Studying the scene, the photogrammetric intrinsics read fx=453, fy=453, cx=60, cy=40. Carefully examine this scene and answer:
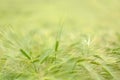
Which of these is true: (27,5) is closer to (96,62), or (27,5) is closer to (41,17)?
(41,17)

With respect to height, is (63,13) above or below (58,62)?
above

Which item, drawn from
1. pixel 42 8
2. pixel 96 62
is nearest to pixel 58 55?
pixel 96 62

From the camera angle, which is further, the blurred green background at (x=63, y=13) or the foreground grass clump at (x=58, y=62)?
the blurred green background at (x=63, y=13)

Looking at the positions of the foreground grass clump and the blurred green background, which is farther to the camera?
the blurred green background

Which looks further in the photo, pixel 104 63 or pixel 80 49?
pixel 80 49

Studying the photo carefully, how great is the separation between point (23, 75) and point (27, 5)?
19.7ft

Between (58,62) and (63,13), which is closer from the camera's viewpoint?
(58,62)

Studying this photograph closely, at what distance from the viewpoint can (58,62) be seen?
1946 millimetres

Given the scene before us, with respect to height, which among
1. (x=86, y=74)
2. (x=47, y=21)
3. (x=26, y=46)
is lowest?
(x=86, y=74)

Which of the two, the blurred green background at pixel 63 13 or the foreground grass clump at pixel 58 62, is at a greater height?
the blurred green background at pixel 63 13

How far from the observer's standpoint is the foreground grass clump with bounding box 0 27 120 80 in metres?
1.87

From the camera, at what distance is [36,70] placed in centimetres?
191

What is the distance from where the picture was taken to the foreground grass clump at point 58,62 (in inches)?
73.5

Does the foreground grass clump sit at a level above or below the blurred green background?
below
